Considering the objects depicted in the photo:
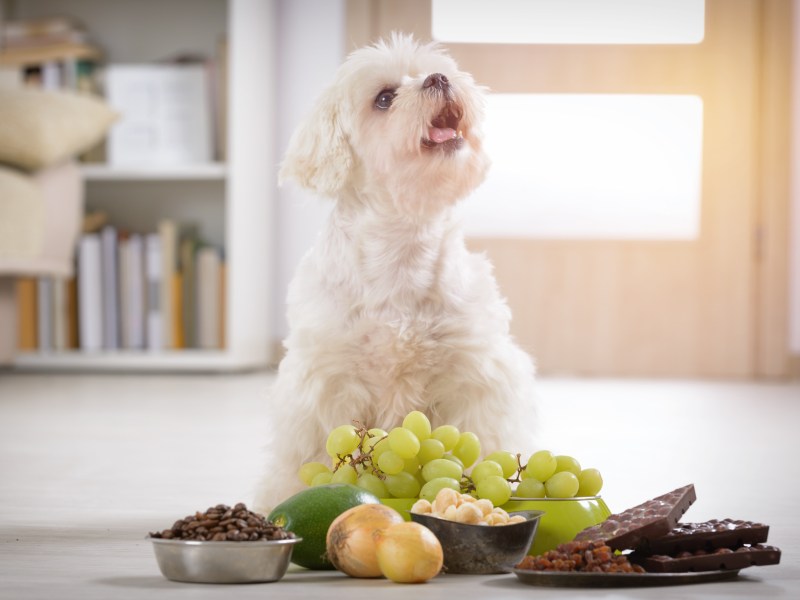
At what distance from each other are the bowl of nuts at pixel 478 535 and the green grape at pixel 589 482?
0.19 metres

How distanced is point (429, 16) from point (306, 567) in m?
4.37

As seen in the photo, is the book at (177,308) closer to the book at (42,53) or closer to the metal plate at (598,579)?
the book at (42,53)

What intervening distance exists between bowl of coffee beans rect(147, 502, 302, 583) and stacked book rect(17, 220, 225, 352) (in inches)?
157

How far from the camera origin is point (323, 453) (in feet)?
6.06

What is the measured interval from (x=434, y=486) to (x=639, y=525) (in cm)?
29

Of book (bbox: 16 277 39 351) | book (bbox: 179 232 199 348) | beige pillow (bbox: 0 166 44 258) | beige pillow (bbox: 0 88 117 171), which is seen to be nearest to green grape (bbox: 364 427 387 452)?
beige pillow (bbox: 0 166 44 258)

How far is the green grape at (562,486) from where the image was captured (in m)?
1.52

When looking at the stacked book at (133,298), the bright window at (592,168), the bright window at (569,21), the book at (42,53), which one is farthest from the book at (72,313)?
the bright window at (569,21)

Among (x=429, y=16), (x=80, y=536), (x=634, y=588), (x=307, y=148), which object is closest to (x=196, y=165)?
(x=429, y=16)

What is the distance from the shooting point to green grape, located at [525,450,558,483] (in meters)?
1.52

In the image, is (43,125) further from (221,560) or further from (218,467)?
(221,560)

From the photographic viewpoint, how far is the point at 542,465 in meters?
1.52

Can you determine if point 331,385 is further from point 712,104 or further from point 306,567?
point 712,104

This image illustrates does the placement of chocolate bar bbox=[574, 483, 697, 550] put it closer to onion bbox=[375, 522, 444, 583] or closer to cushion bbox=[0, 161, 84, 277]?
onion bbox=[375, 522, 444, 583]
